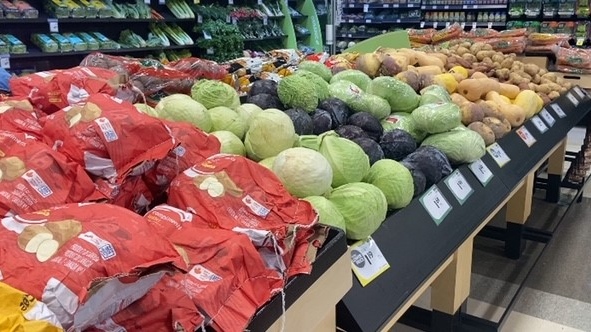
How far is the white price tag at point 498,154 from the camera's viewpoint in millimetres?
2219

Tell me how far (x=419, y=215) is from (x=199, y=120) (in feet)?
2.41

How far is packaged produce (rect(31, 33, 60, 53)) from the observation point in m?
4.75

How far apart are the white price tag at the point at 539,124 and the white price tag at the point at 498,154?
0.60m

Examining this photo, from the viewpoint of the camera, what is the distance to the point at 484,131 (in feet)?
7.22

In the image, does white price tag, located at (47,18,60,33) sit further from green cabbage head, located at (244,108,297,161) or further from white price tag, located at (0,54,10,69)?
green cabbage head, located at (244,108,297,161)

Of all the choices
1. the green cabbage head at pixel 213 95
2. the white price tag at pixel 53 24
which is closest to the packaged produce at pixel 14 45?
the white price tag at pixel 53 24

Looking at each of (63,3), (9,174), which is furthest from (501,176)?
(63,3)

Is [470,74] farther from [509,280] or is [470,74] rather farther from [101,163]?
[101,163]

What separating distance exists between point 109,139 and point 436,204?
111 centimetres

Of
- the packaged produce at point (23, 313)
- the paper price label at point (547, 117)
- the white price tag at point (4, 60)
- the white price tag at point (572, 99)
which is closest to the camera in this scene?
the packaged produce at point (23, 313)

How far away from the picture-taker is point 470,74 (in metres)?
2.97

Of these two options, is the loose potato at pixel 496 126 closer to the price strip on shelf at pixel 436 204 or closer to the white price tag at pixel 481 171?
the white price tag at pixel 481 171

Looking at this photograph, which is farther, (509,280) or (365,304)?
(509,280)

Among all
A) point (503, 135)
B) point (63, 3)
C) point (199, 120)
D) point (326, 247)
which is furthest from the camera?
point (63, 3)
